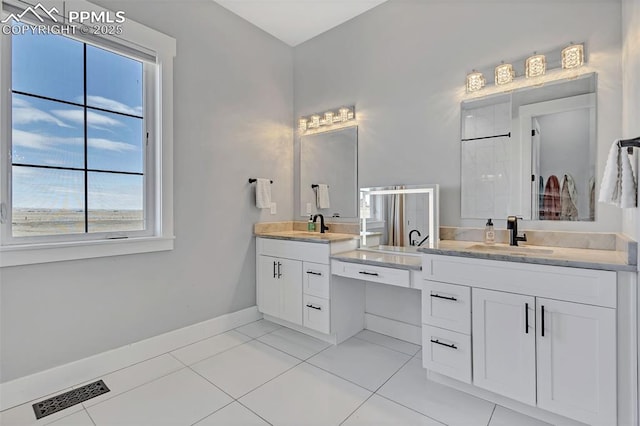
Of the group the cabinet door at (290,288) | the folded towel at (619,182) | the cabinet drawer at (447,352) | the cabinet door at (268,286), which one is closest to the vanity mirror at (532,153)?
the folded towel at (619,182)

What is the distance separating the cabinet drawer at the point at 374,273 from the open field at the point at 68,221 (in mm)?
1562

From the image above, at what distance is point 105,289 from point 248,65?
7.58ft

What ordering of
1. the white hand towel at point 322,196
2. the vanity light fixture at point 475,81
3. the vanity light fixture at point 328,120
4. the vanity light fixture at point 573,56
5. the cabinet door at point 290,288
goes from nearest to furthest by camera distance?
1. the vanity light fixture at point 573,56
2. the vanity light fixture at point 475,81
3. the cabinet door at point 290,288
4. the vanity light fixture at point 328,120
5. the white hand towel at point 322,196

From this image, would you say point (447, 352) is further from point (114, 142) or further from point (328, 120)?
point (114, 142)

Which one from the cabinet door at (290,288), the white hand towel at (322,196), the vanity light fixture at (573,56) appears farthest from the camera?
the white hand towel at (322,196)

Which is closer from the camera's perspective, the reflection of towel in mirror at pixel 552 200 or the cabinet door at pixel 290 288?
the reflection of towel in mirror at pixel 552 200

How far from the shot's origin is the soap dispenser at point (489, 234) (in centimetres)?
213

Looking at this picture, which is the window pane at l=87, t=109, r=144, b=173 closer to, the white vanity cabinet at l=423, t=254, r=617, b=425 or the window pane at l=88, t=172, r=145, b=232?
the window pane at l=88, t=172, r=145, b=232

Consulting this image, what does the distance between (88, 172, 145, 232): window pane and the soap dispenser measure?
253 cm

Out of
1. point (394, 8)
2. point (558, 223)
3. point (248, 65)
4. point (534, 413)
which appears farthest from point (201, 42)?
point (534, 413)

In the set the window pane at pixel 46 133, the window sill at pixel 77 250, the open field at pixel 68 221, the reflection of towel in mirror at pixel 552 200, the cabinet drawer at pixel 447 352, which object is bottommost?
the cabinet drawer at pixel 447 352

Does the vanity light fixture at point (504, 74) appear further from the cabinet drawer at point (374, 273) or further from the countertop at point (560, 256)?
the cabinet drawer at point (374, 273)

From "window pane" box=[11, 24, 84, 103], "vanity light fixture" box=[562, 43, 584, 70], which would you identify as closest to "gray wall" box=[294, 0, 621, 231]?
"vanity light fixture" box=[562, 43, 584, 70]

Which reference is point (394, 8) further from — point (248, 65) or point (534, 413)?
point (534, 413)
